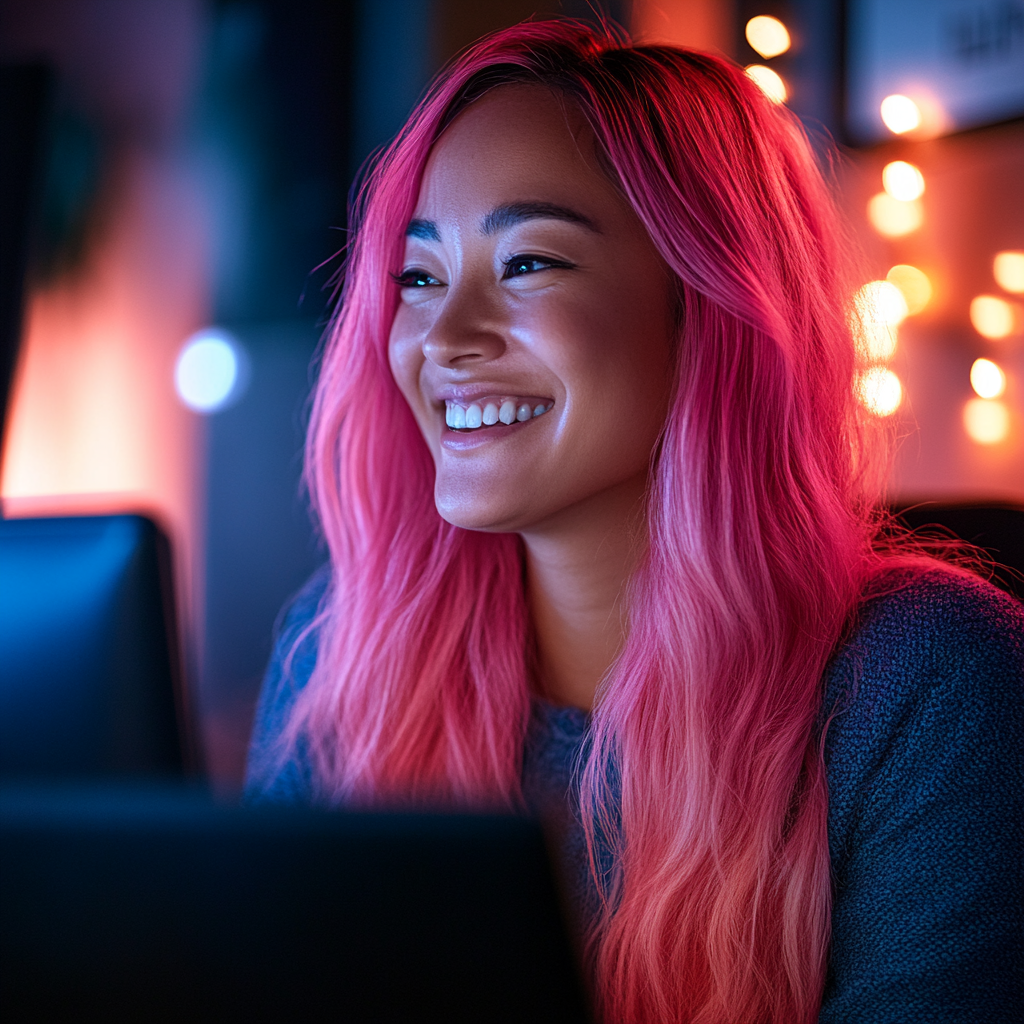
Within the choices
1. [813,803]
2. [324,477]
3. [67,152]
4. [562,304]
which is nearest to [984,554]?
[813,803]

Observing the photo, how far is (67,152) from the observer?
6.57ft

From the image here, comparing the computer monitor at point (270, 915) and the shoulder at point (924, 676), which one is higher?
the computer monitor at point (270, 915)

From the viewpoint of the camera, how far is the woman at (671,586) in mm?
722

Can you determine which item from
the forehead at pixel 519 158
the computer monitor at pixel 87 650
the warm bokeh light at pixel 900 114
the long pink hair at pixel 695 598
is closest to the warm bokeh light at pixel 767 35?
the warm bokeh light at pixel 900 114

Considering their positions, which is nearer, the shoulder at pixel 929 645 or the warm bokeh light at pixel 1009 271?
the shoulder at pixel 929 645

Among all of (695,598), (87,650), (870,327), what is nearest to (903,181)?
(870,327)

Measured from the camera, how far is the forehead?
2.81 feet

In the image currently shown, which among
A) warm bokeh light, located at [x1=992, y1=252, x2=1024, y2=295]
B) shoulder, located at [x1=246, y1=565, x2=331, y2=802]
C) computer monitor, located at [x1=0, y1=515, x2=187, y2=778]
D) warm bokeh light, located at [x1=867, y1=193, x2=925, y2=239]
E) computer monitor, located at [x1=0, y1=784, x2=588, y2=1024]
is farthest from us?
warm bokeh light, located at [x1=867, y1=193, x2=925, y2=239]

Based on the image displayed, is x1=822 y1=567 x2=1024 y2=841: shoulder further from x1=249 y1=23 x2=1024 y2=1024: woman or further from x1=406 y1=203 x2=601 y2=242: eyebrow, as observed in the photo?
x1=406 y1=203 x2=601 y2=242: eyebrow

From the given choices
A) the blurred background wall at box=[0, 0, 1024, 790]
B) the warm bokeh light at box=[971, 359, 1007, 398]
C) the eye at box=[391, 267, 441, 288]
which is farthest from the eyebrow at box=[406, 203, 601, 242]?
the warm bokeh light at box=[971, 359, 1007, 398]

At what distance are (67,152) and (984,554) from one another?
196 cm

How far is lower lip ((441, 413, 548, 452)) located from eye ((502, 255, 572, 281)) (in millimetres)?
134

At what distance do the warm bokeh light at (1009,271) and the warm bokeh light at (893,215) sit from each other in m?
0.20

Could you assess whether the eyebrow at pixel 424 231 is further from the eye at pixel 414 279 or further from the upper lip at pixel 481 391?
the upper lip at pixel 481 391
